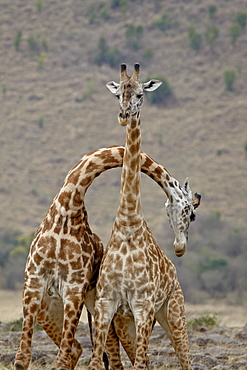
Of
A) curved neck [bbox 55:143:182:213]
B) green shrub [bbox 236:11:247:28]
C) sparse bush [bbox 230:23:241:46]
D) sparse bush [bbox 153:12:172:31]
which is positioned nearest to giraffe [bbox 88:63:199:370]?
curved neck [bbox 55:143:182:213]

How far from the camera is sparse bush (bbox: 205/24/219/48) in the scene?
48781 mm

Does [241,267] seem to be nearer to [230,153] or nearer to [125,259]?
[230,153]

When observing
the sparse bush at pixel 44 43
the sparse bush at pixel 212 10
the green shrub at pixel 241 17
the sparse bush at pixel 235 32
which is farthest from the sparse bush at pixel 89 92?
the green shrub at pixel 241 17

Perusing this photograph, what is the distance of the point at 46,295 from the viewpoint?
854 centimetres

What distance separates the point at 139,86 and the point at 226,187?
30260 mm

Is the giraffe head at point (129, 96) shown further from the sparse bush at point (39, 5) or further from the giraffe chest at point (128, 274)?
the sparse bush at point (39, 5)

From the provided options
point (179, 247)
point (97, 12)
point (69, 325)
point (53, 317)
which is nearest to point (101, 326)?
point (69, 325)

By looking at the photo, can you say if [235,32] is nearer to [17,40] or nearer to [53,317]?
[17,40]

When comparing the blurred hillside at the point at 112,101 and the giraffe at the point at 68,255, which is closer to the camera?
the giraffe at the point at 68,255

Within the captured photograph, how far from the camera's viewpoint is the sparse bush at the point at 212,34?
1921 inches

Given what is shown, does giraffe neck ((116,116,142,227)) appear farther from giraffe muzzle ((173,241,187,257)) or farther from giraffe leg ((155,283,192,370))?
giraffe leg ((155,283,192,370))

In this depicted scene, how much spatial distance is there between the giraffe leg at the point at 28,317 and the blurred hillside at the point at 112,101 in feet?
79.6

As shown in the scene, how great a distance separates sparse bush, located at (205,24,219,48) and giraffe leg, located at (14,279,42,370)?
42505 mm

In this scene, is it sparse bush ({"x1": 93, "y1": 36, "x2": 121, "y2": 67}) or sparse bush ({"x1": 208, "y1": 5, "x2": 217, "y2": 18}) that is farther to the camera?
sparse bush ({"x1": 208, "y1": 5, "x2": 217, "y2": 18})
